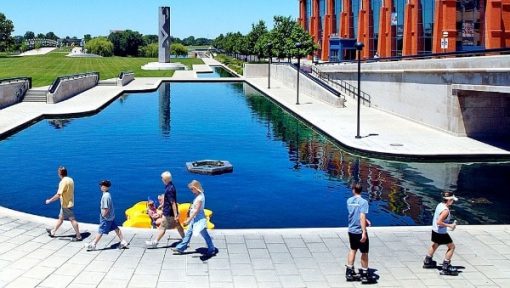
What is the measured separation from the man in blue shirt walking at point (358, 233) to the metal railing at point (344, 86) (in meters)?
35.7

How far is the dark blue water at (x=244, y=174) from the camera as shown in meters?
18.0

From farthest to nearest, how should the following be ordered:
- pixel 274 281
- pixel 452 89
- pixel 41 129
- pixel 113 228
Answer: pixel 41 129 → pixel 452 89 → pixel 113 228 → pixel 274 281

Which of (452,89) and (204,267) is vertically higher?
(452,89)

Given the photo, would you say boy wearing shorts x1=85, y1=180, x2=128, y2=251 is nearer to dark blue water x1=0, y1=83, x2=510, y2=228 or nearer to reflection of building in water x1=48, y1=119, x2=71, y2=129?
dark blue water x1=0, y1=83, x2=510, y2=228

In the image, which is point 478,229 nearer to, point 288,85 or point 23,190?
point 23,190

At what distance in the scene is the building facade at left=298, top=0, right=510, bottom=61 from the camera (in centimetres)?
4809

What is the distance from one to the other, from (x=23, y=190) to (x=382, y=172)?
13.5 m

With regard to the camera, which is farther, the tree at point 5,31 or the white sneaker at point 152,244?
the tree at point 5,31

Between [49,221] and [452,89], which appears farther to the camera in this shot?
[452,89]

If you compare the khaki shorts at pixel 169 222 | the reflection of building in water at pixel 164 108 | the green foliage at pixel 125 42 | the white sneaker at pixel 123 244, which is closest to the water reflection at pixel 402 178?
the reflection of building in water at pixel 164 108

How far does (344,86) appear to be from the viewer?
172ft

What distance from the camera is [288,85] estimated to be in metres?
64.0

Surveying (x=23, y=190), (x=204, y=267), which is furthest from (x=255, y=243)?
(x=23, y=190)

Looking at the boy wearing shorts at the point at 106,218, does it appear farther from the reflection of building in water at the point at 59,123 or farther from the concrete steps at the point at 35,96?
the concrete steps at the point at 35,96
